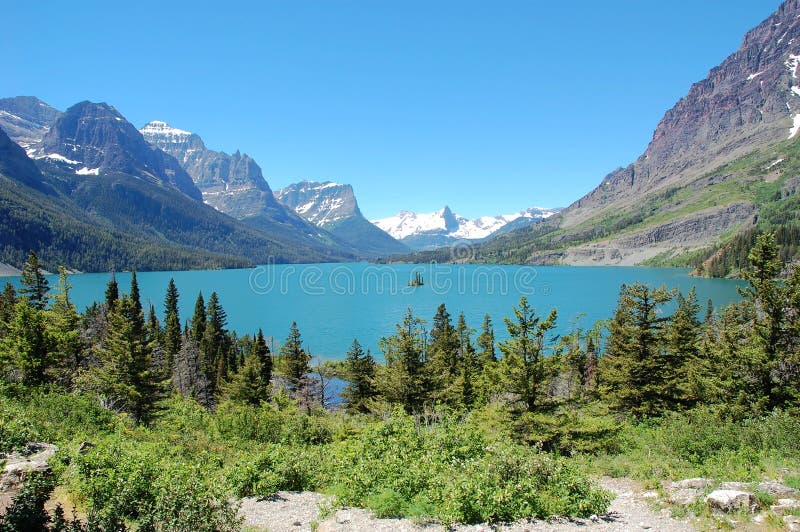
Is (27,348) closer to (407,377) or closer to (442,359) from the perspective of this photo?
(407,377)

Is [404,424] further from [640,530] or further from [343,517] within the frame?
[640,530]

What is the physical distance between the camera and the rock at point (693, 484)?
12344mm

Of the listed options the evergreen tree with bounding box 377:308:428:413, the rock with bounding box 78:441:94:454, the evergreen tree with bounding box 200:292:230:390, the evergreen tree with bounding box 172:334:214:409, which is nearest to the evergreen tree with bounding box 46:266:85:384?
the evergreen tree with bounding box 172:334:214:409

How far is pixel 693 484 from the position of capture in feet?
41.4

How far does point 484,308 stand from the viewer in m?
128

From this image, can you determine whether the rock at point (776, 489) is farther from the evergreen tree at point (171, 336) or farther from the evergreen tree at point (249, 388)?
the evergreen tree at point (171, 336)

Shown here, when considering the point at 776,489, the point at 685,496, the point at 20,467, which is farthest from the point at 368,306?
the point at 776,489

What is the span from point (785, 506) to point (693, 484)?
2.56 meters

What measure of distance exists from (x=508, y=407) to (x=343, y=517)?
1133 cm

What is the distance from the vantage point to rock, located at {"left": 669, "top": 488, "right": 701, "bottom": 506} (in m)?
11.6

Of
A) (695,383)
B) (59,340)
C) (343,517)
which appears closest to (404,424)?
(343,517)

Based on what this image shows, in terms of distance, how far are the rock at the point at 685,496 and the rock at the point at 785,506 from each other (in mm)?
1595

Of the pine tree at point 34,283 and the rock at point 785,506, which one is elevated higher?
the pine tree at point 34,283

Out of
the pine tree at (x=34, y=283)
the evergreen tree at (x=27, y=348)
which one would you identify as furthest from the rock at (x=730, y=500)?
the pine tree at (x=34, y=283)
